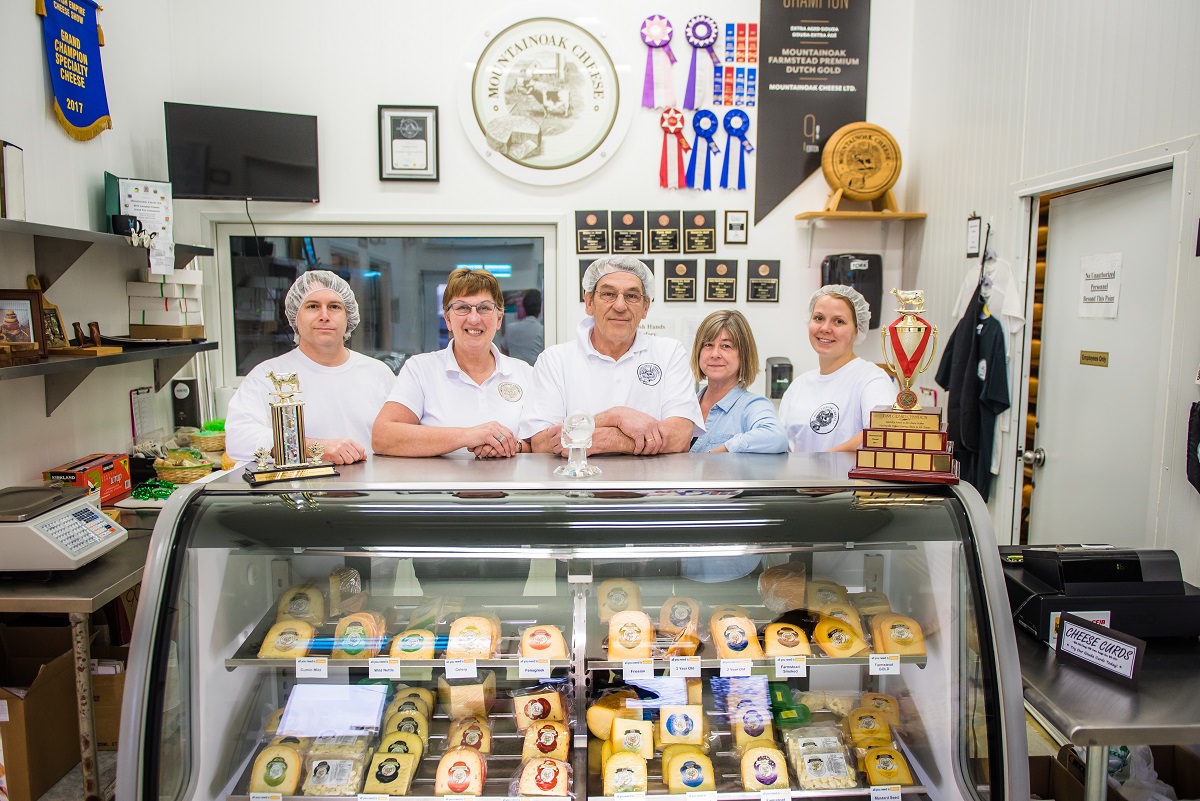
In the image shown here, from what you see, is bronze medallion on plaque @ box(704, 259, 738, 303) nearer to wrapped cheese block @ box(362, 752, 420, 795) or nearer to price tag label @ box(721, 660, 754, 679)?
price tag label @ box(721, 660, 754, 679)

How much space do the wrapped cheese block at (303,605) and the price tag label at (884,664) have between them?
4.04ft

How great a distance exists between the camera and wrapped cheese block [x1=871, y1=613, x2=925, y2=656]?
170 centimetres

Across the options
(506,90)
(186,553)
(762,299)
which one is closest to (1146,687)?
(186,553)

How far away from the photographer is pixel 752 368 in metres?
2.88

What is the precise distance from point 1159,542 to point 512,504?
228 centimetres

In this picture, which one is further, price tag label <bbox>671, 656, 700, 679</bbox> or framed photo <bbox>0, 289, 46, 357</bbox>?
framed photo <bbox>0, 289, 46, 357</bbox>

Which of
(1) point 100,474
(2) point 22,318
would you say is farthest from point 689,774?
(1) point 100,474

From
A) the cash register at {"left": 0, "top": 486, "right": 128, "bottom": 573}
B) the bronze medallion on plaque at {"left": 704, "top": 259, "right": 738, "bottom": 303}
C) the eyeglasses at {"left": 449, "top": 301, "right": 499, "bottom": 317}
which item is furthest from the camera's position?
the bronze medallion on plaque at {"left": 704, "top": 259, "right": 738, "bottom": 303}

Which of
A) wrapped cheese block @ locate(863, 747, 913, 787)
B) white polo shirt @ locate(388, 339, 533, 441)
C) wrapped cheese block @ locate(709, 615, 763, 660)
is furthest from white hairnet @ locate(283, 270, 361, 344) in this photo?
wrapped cheese block @ locate(863, 747, 913, 787)

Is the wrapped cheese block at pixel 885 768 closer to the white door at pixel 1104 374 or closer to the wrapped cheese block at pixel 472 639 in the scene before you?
the wrapped cheese block at pixel 472 639

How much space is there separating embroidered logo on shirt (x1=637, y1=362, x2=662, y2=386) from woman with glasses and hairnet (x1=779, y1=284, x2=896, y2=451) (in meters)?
0.59

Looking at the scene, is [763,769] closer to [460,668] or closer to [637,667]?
[637,667]

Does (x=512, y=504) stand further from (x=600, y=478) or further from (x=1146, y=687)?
(x=1146, y=687)

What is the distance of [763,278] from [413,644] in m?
3.33
